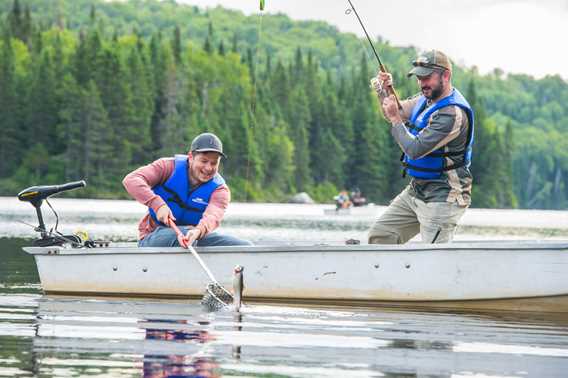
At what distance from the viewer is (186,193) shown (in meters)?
11.3

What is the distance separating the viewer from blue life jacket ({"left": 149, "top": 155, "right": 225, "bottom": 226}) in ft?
36.8

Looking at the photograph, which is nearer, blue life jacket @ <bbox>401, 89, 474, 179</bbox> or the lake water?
the lake water

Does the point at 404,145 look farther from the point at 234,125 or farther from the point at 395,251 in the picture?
the point at 234,125

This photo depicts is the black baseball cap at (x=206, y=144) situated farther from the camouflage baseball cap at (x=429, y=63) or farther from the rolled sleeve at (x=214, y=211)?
the camouflage baseball cap at (x=429, y=63)

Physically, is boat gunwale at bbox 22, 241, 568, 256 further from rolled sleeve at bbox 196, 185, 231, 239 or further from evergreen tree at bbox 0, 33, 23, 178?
evergreen tree at bbox 0, 33, 23, 178

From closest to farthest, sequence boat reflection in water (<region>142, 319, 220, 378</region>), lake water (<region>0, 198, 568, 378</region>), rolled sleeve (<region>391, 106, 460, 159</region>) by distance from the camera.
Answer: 1. boat reflection in water (<region>142, 319, 220, 378</region>)
2. lake water (<region>0, 198, 568, 378</region>)
3. rolled sleeve (<region>391, 106, 460, 159</region>)

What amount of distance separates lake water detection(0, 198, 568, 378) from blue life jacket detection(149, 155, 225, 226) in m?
0.80

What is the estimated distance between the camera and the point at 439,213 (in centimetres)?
1076

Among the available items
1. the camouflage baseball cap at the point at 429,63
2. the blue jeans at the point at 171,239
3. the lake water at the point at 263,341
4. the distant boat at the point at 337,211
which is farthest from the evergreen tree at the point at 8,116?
the camouflage baseball cap at the point at 429,63

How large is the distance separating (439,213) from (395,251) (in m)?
0.47

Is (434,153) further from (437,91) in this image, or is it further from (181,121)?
(181,121)

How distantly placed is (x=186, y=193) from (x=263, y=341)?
2.84 meters

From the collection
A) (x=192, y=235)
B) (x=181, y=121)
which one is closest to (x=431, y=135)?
(x=192, y=235)

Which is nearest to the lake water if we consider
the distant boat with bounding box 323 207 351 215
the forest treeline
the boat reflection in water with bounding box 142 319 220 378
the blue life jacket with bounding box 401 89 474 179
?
the boat reflection in water with bounding box 142 319 220 378
